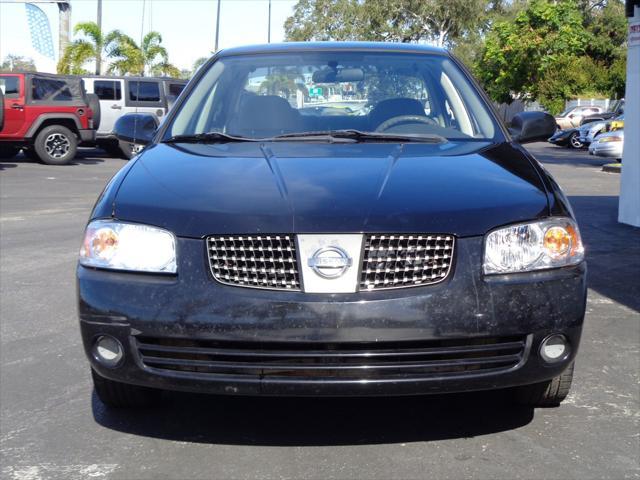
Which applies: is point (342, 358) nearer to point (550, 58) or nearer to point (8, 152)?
point (8, 152)

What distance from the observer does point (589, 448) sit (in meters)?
3.75

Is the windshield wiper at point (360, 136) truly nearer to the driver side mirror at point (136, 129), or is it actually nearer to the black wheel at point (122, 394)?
the driver side mirror at point (136, 129)

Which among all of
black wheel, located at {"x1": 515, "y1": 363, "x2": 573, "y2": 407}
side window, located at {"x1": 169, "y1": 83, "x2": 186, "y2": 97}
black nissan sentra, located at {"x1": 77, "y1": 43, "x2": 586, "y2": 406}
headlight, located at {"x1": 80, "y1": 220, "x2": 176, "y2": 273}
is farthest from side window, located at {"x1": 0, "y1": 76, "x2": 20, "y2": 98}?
black wheel, located at {"x1": 515, "y1": 363, "x2": 573, "y2": 407}

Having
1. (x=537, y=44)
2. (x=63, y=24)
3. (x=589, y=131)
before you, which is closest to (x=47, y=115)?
(x=63, y=24)

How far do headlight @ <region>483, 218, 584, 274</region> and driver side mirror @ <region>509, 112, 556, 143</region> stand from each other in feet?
5.05

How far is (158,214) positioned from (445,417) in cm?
150

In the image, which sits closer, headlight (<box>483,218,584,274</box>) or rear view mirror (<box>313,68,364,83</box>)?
headlight (<box>483,218,584,274</box>)

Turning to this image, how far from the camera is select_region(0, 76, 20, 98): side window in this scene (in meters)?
20.3

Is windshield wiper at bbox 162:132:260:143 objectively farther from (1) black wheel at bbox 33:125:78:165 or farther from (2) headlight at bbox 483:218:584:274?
(1) black wheel at bbox 33:125:78:165

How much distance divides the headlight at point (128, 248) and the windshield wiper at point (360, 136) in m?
1.16

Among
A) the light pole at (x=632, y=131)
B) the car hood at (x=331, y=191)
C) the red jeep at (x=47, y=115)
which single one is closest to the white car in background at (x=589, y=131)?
the red jeep at (x=47, y=115)

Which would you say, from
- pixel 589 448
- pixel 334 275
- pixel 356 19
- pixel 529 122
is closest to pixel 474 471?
pixel 589 448

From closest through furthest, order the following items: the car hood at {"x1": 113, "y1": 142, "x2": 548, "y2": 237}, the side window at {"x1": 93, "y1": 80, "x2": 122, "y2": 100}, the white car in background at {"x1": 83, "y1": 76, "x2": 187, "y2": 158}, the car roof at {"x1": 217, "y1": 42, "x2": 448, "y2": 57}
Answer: the car hood at {"x1": 113, "y1": 142, "x2": 548, "y2": 237}, the car roof at {"x1": 217, "y1": 42, "x2": 448, "y2": 57}, the white car in background at {"x1": 83, "y1": 76, "x2": 187, "y2": 158}, the side window at {"x1": 93, "y1": 80, "x2": 122, "y2": 100}

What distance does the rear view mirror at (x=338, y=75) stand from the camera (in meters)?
5.12
